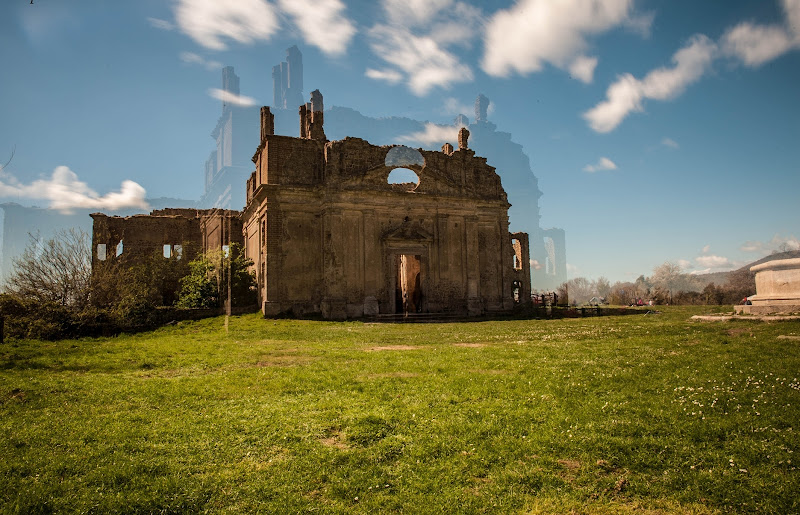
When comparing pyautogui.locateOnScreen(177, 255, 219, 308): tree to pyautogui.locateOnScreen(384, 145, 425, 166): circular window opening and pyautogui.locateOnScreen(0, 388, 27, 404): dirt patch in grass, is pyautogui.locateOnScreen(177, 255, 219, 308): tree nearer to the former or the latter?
pyautogui.locateOnScreen(384, 145, 425, 166): circular window opening

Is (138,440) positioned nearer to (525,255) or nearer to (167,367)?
(167,367)

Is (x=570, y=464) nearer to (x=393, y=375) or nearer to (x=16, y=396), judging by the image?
(x=393, y=375)

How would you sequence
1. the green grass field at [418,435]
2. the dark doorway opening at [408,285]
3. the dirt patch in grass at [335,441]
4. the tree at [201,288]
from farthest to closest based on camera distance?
the dark doorway opening at [408,285] < the tree at [201,288] < the dirt patch in grass at [335,441] < the green grass field at [418,435]

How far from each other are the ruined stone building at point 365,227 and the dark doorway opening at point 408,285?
1277 mm

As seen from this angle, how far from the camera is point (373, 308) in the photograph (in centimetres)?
2966

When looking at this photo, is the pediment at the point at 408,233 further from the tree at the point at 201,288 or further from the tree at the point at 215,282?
the tree at the point at 201,288

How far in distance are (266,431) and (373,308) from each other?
22859mm

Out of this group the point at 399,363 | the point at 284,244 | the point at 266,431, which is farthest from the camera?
the point at 284,244

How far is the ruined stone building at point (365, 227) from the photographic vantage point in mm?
29203

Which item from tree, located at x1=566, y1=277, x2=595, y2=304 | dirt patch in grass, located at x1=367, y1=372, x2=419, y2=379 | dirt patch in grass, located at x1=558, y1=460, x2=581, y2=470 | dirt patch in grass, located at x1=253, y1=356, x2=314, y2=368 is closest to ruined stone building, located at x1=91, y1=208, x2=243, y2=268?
dirt patch in grass, located at x1=253, y1=356, x2=314, y2=368

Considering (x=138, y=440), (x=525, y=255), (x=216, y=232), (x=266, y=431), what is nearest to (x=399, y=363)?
(x=266, y=431)

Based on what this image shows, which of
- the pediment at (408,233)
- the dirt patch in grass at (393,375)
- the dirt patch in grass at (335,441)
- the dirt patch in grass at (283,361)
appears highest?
the pediment at (408,233)

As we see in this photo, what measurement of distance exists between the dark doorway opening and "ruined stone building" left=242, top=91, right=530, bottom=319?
1.28 meters

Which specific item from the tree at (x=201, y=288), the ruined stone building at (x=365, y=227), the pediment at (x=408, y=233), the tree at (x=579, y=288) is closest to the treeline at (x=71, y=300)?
the tree at (x=201, y=288)
